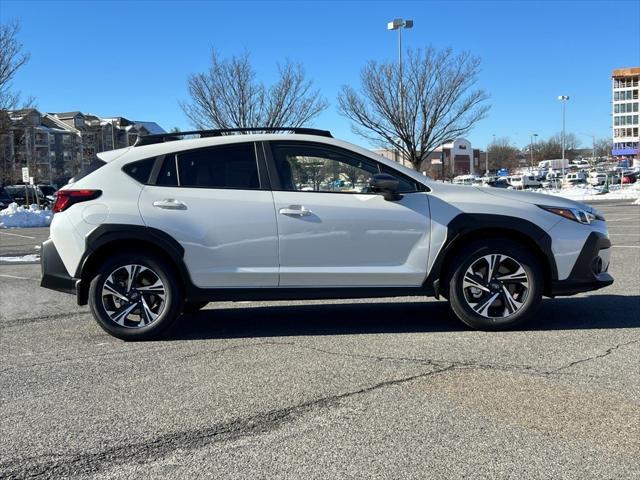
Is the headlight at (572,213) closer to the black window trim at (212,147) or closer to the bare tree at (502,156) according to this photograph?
the black window trim at (212,147)

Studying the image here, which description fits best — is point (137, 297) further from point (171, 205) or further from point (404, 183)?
point (404, 183)

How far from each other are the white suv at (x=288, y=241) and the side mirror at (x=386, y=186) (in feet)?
0.05

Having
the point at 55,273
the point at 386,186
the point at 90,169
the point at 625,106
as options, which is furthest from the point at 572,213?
the point at 625,106

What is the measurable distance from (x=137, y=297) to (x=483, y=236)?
3.05m

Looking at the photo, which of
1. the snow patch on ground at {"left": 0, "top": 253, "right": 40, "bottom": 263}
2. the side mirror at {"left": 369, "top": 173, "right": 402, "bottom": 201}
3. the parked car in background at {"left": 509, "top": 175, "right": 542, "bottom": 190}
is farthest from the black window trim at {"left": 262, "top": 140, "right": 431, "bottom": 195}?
the parked car in background at {"left": 509, "top": 175, "right": 542, "bottom": 190}

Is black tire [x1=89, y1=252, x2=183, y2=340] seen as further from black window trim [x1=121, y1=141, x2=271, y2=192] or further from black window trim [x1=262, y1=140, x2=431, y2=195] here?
black window trim [x1=262, y1=140, x2=431, y2=195]

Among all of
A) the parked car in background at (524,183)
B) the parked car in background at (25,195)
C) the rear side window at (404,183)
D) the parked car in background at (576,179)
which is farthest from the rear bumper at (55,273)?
the parked car in background at (576,179)

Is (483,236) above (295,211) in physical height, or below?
below

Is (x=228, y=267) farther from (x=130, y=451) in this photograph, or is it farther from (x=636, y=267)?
(x=636, y=267)

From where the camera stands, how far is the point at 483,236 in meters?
5.57

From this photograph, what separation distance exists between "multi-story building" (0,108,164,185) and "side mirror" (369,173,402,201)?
113ft

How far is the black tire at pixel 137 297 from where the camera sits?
17.7 ft

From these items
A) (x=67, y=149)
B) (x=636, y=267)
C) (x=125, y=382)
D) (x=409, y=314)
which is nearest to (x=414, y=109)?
(x=636, y=267)

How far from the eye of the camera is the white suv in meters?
5.40
